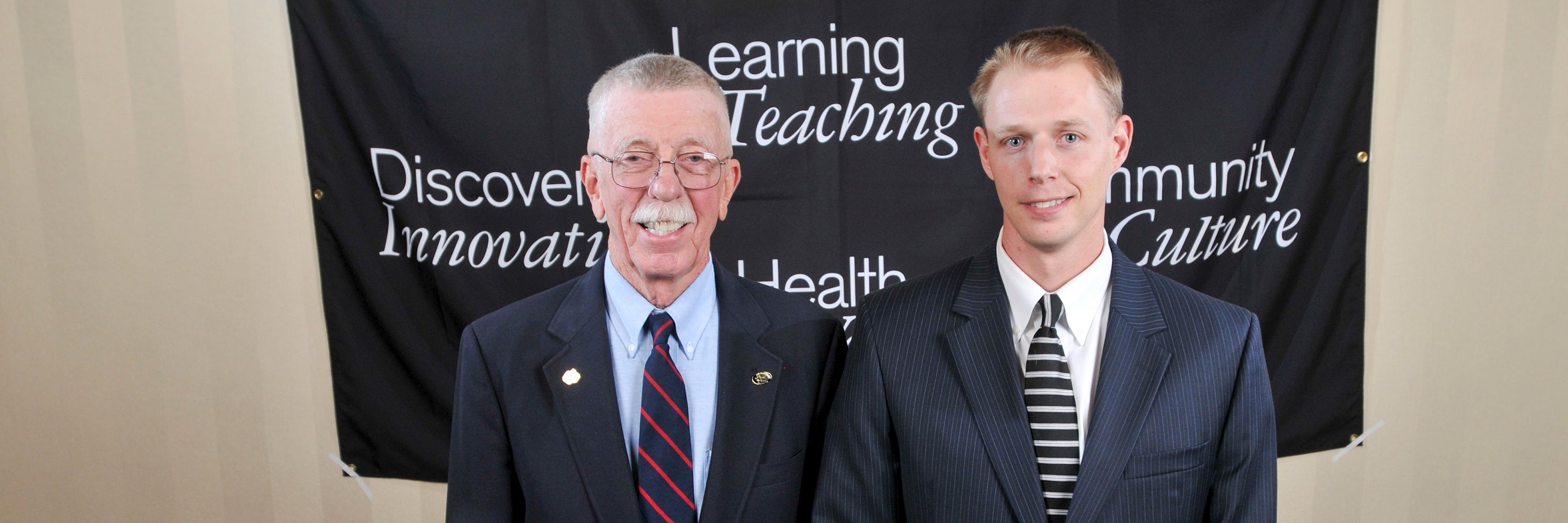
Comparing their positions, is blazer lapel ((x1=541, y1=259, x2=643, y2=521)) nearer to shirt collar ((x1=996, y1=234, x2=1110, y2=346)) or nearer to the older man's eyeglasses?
the older man's eyeglasses

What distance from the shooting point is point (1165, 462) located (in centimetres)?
131

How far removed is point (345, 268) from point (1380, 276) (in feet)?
9.98

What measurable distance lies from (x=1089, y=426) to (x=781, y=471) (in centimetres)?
47

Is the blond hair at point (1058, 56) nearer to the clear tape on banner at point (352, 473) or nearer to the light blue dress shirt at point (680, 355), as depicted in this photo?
the light blue dress shirt at point (680, 355)

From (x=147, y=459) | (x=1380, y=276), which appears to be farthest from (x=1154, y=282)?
(x=147, y=459)

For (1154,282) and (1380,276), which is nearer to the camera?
(1154,282)

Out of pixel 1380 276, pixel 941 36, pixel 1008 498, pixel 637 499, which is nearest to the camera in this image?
pixel 1008 498

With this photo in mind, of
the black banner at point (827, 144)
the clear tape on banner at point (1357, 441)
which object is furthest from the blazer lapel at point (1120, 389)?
the clear tape on banner at point (1357, 441)

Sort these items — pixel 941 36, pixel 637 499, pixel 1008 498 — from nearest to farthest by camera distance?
1. pixel 1008 498
2. pixel 637 499
3. pixel 941 36

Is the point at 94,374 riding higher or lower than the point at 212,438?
higher

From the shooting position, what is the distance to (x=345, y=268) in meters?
2.74

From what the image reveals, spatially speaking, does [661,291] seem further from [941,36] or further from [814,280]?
[941,36]

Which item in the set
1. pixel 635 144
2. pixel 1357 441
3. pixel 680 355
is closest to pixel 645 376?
pixel 680 355

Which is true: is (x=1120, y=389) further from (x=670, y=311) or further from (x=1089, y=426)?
(x=670, y=311)
